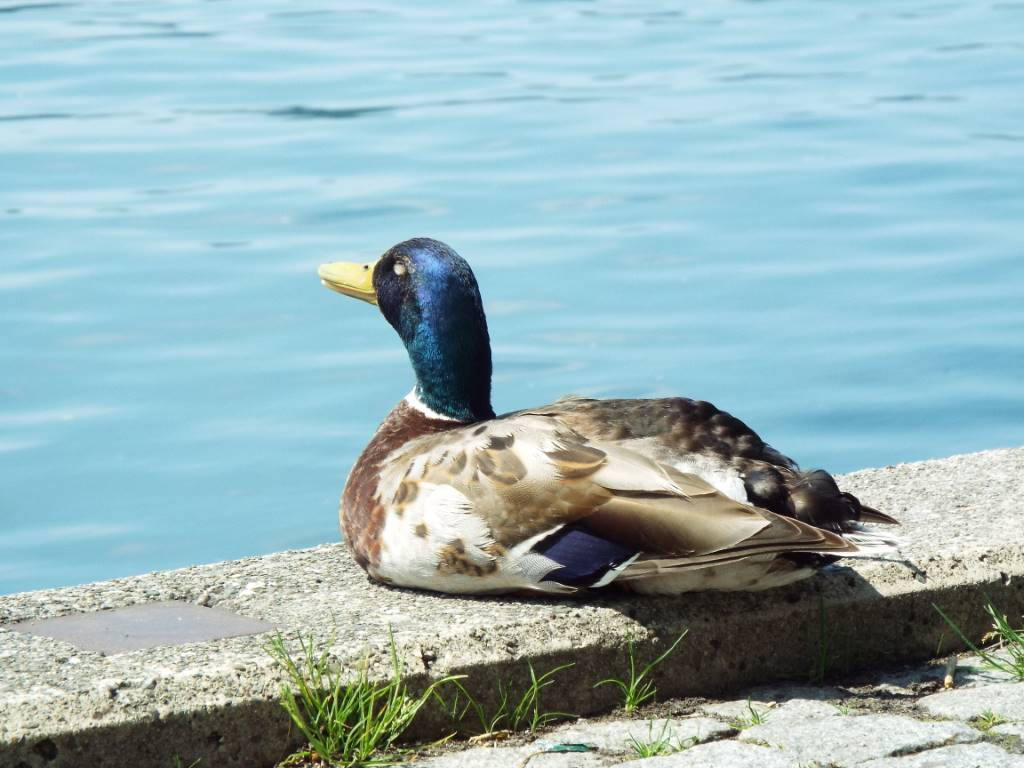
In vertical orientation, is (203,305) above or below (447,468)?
below

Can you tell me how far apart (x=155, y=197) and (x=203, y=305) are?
220 cm

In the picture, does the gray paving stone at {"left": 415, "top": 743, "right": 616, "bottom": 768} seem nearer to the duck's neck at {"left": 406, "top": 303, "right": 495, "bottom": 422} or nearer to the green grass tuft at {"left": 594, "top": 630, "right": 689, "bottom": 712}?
the green grass tuft at {"left": 594, "top": 630, "right": 689, "bottom": 712}

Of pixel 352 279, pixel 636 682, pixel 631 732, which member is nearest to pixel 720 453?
pixel 636 682

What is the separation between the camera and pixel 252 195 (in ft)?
37.1

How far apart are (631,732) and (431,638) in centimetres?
45

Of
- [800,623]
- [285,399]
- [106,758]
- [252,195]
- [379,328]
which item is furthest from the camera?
[252,195]

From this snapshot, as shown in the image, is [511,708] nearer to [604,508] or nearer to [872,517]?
[604,508]

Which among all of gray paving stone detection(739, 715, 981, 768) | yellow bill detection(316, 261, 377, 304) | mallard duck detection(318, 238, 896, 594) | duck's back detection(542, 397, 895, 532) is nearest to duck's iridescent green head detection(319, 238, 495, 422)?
yellow bill detection(316, 261, 377, 304)

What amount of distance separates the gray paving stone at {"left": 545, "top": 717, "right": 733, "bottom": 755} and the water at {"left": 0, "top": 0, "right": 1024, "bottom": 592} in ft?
12.9

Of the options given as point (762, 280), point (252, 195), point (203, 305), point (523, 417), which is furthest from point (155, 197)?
point (523, 417)

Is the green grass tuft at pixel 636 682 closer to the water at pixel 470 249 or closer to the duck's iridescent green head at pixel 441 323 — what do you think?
the duck's iridescent green head at pixel 441 323

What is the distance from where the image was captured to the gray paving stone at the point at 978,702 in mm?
3400

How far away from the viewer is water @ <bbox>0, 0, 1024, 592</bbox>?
26.1ft

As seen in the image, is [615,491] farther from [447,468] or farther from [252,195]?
[252,195]
